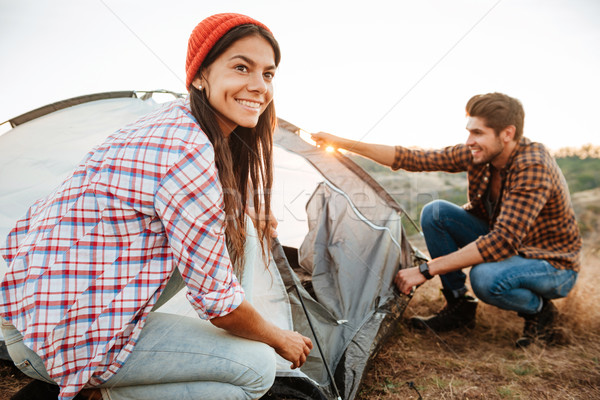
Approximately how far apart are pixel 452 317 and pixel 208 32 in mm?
2225

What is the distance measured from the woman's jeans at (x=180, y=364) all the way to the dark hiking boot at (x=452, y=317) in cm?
158

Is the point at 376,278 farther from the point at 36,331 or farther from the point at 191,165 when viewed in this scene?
the point at 36,331

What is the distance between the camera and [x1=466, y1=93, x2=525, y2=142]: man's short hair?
7.83ft

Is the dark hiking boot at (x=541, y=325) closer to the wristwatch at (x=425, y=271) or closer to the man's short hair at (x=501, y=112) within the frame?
the wristwatch at (x=425, y=271)

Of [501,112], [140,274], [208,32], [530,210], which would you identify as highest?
[208,32]

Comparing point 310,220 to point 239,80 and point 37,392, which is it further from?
point 37,392

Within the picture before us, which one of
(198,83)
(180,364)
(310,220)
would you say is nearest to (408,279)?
(310,220)

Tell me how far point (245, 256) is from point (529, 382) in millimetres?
1536

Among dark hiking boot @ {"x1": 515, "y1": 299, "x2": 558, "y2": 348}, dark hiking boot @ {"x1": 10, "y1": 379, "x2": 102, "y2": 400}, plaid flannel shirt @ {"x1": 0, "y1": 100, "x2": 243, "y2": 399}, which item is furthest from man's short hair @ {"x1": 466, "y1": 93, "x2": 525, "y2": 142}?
dark hiking boot @ {"x1": 10, "y1": 379, "x2": 102, "y2": 400}

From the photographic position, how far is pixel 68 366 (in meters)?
1.11

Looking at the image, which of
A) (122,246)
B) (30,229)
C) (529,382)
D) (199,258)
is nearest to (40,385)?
(30,229)

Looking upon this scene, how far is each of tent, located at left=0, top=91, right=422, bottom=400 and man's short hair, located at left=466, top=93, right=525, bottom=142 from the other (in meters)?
0.74

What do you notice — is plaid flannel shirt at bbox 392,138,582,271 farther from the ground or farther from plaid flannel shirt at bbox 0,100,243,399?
plaid flannel shirt at bbox 0,100,243,399

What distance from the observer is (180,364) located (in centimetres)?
121
